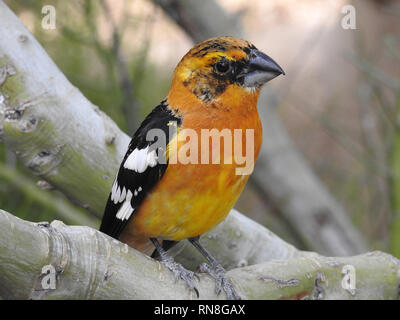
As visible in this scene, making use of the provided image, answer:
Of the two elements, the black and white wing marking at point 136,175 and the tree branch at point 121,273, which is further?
the black and white wing marking at point 136,175

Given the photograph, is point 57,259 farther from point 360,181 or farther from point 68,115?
point 360,181

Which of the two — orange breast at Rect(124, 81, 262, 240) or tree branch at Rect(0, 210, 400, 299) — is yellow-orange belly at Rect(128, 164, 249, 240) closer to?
orange breast at Rect(124, 81, 262, 240)

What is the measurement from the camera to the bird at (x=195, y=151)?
94.4 inches

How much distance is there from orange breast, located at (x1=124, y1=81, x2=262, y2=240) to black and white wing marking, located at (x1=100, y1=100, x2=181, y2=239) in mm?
41

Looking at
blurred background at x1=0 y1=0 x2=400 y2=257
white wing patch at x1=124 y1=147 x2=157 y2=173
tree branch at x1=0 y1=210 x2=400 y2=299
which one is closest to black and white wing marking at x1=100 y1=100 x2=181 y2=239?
white wing patch at x1=124 y1=147 x2=157 y2=173

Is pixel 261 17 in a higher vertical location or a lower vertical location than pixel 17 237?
higher

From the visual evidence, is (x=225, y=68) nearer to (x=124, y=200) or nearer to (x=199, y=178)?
(x=199, y=178)

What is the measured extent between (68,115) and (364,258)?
5.03 feet

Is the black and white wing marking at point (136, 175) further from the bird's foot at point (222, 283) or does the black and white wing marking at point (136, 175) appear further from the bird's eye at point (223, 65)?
the bird's foot at point (222, 283)

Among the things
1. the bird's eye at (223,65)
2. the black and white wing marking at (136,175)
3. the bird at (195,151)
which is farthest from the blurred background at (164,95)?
the bird's eye at (223,65)
